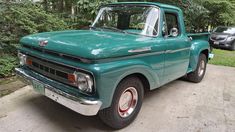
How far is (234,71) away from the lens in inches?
285

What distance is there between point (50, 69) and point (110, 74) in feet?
3.14

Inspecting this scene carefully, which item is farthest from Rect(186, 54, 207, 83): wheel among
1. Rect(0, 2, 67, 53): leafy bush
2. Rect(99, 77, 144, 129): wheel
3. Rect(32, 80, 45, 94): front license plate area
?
Rect(0, 2, 67, 53): leafy bush

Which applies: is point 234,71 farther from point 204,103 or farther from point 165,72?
point 165,72

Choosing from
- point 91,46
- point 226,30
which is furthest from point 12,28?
point 226,30

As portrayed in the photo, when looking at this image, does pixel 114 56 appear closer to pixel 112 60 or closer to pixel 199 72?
pixel 112 60

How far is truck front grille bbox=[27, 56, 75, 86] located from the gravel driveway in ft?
2.47

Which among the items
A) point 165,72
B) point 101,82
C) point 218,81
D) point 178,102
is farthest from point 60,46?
point 218,81

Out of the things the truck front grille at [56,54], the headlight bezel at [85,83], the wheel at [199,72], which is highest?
the truck front grille at [56,54]

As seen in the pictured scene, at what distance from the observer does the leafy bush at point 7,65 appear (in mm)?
5266

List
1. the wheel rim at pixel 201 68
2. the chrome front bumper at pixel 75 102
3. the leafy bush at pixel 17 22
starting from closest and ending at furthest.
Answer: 1. the chrome front bumper at pixel 75 102
2. the wheel rim at pixel 201 68
3. the leafy bush at pixel 17 22

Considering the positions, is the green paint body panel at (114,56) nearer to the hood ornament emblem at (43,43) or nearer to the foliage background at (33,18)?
the hood ornament emblem at (43,43)

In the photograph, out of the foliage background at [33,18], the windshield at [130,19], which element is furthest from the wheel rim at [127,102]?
the foliage background at [33,18]

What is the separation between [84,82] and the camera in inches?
109

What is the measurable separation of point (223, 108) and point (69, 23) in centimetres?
600
